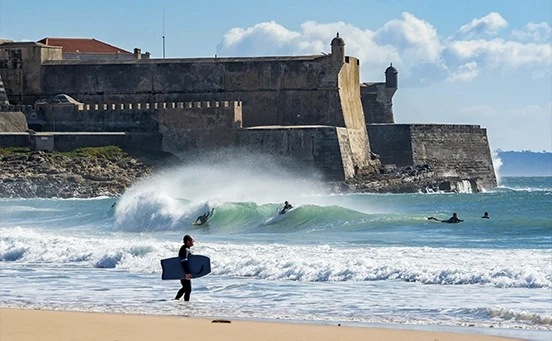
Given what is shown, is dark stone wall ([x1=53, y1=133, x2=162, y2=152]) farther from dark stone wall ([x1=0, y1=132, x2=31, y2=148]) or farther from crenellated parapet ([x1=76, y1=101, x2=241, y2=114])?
crenellated parapet ([x1=76, y1=101, x2=241, y2=114])

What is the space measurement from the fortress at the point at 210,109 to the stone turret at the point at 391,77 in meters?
4.34

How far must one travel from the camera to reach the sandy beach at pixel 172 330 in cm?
1050

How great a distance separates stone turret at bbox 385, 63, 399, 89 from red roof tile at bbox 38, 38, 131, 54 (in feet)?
36.0

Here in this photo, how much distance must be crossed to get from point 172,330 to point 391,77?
4103 centimetres

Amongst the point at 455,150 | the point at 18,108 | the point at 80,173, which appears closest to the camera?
the point at 80,173

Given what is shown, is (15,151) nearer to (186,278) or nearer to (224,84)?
(224,84)

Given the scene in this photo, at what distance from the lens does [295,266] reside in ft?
50.0

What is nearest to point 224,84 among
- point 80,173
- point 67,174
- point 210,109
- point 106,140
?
point 210,109

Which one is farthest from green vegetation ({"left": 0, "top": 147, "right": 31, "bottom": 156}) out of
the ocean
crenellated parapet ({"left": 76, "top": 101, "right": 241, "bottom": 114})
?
the ocean

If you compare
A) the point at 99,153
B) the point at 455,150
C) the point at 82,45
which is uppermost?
the point at 82,45

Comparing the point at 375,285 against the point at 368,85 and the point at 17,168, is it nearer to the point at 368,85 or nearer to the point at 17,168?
the point at 17,168

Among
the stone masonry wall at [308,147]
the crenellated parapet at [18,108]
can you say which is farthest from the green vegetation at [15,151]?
the stone masonry wall at [308,147]

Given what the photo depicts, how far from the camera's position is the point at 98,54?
168 feet

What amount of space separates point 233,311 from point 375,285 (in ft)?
7.35
